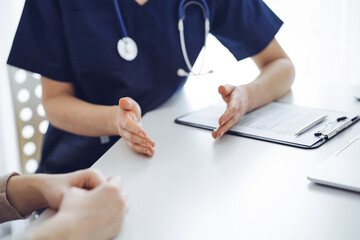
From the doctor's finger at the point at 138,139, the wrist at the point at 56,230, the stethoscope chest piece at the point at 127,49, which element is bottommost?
the wrist at the point at 56,230

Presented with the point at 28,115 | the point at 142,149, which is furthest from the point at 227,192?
the point at 28,115

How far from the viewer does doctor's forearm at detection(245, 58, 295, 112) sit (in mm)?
940

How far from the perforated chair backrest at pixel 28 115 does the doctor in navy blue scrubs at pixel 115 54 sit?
0.28 feet

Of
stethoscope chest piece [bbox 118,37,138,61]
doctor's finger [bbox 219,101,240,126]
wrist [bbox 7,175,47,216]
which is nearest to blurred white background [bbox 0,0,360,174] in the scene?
stethoscope chest piece [bbox 118,37,138,61]

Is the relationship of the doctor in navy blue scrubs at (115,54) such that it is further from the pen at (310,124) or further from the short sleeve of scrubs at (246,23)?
the pen at (310,124)

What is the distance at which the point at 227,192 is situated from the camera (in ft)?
1.96

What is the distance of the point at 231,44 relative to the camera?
44.8 inches

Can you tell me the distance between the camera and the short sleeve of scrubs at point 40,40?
97 centimetres

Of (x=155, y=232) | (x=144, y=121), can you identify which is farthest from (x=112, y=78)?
(x=155, y=232)

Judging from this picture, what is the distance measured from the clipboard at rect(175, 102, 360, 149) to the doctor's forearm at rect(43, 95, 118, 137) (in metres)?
0.15

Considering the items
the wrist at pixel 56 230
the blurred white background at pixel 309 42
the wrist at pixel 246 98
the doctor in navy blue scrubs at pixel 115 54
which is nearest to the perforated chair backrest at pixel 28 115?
the doctor in navy blue scrubs at pixel 115 54

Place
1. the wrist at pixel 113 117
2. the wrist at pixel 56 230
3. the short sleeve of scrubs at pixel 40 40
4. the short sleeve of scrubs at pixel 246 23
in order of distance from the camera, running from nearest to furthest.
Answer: the wrist at pixel 56 230 < the wrist at pixel 113 117 < the short sleeve of scrubs at pixel 40 40 < the short sleeve of scrubs at pixel 246 23

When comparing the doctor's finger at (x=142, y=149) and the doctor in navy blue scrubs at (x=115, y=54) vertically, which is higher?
the doctor in navy blue scrubs at (x=115, y=54)

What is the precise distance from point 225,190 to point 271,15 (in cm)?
66
